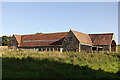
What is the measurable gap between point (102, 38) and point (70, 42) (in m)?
10.4

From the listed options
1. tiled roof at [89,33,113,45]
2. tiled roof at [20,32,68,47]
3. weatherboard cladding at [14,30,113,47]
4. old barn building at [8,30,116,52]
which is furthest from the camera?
tiled roof at [20,32,68,47]

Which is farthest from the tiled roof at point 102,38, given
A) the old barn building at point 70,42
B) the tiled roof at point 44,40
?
the tiled roof at point 44,40

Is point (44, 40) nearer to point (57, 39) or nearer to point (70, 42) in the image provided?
point (57, 39)

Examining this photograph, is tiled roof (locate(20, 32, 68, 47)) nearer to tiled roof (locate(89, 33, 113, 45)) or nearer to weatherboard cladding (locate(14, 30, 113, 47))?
weatherboard cladding (locate(14, 30, 113, 47))

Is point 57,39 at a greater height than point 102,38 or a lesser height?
lesser

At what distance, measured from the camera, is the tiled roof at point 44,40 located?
52.0m

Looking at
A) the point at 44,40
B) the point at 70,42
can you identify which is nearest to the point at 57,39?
the point at 44,40

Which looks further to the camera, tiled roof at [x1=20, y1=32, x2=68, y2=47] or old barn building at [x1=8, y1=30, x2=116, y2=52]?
tiled roof at [x1=20, y1=32, x2=68, y2=47]

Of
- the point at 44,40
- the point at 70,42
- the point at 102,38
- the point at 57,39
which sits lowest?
the point at 70,42

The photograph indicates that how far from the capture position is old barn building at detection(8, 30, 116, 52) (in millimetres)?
47781

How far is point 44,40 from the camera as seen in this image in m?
54.9

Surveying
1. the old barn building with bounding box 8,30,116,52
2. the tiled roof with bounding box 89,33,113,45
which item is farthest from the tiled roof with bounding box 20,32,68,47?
the tiled roof with bounding box 89,33,113,45

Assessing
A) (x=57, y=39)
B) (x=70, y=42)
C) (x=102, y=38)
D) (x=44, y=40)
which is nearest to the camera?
(x=70, y=42)

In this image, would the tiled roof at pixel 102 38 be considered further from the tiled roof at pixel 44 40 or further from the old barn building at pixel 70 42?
the tiled roof at pixel 44 40
